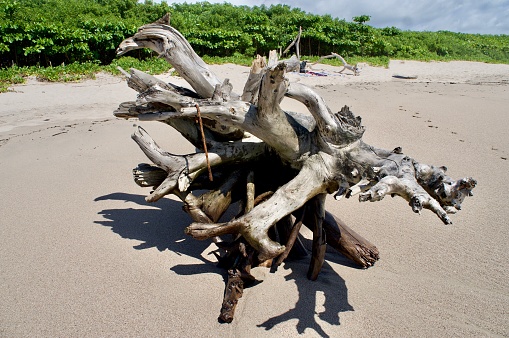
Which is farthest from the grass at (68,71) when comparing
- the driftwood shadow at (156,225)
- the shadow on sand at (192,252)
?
the shadow on sand at (192,252)

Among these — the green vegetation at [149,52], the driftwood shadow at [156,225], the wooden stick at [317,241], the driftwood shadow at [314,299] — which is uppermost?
the green vegetation at [149,52]

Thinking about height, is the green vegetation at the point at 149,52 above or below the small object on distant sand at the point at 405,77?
above

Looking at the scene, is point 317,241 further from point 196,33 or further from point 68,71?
point 196,33

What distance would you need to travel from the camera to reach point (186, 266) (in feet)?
10.7

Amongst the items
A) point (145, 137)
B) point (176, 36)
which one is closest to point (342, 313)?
point (145, 137)

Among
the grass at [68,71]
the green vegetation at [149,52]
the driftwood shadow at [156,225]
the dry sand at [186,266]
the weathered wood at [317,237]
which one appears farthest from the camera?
the green vegetation at [149,52]

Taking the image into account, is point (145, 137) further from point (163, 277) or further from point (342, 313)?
point (342, 313)

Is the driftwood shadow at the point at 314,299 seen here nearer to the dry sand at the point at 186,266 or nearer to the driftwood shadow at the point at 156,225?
the dry sand at the point at 186,266

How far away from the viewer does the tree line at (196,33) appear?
43.0ft

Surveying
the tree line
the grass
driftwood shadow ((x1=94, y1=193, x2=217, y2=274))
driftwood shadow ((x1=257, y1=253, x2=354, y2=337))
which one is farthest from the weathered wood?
the tree line

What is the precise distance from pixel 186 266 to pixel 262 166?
117 centimetres

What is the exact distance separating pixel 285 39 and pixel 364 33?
20.5ft

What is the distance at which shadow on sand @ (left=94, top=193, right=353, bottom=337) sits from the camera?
2746 mm

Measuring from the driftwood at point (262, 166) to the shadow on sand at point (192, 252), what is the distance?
16cm
